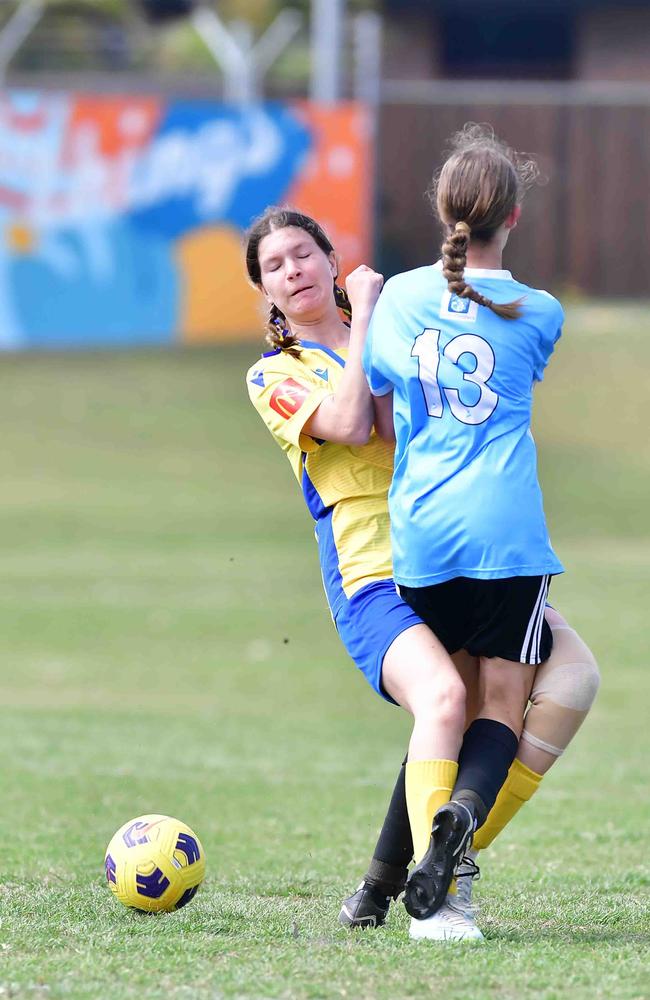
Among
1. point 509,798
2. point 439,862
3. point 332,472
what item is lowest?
point 509,798

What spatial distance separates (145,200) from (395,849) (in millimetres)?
20091

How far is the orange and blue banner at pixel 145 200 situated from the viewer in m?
23.3

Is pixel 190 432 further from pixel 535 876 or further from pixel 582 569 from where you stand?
pixel 535 876

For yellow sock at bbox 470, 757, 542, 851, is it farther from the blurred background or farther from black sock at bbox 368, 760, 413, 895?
the blurred background

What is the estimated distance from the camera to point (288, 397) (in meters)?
4.51

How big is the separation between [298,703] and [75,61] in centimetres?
1774

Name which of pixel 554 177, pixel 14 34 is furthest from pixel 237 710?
pixel 554 177

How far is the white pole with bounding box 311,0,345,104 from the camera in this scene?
77.8ft

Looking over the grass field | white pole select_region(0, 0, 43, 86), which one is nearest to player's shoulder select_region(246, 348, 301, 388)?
the grass field

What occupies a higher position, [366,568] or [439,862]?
[366,568]

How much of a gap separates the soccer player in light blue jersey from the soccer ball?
0.85 m

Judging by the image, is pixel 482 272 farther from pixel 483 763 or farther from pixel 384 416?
pixel 483 763

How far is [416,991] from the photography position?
12.0 ft

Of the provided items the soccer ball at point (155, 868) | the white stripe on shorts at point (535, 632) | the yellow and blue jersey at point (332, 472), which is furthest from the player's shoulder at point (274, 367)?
the soccer ball at point (155, 868)
